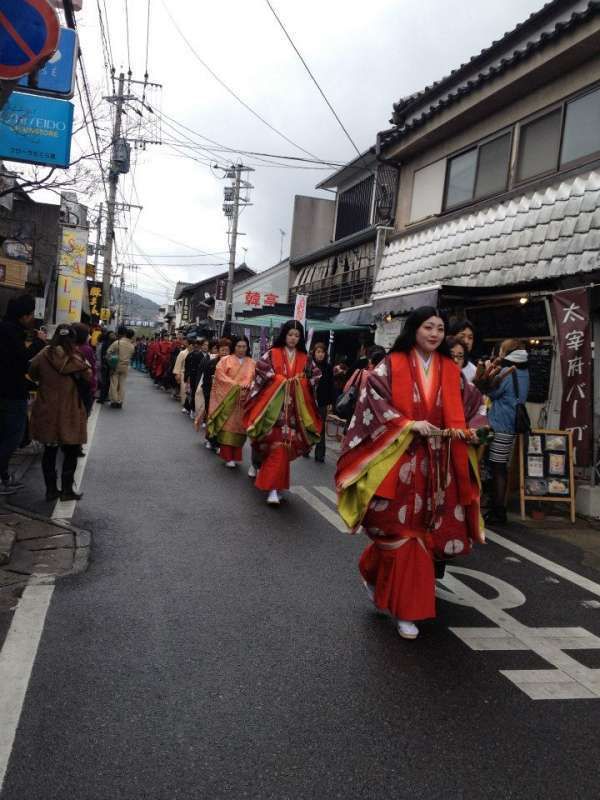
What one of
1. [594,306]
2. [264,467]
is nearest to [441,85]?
[594,306]

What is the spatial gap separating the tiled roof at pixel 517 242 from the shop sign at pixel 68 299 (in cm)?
1075

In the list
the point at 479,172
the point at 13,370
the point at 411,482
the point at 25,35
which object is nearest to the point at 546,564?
the point at 411,482

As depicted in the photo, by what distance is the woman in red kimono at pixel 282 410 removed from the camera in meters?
7.17

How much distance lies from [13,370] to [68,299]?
14279 mm

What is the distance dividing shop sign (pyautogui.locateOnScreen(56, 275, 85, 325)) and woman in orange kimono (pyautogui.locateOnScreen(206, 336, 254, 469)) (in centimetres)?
1192

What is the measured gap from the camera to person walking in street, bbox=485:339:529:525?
7.00m

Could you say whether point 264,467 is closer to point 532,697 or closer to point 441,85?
point 532,697

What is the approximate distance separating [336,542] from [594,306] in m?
4.89

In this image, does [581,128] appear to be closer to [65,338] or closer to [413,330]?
[413,330]

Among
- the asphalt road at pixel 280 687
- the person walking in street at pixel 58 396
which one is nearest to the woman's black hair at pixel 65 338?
the person walking in street at pixel 58 396

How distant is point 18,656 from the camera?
3.23m

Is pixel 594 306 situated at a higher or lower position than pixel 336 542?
higher

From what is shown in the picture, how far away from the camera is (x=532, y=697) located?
10.5 ft

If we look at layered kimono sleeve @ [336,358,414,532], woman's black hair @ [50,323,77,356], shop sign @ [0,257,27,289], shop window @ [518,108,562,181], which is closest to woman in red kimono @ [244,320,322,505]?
woman's black hair @ [50,323,77,356]
